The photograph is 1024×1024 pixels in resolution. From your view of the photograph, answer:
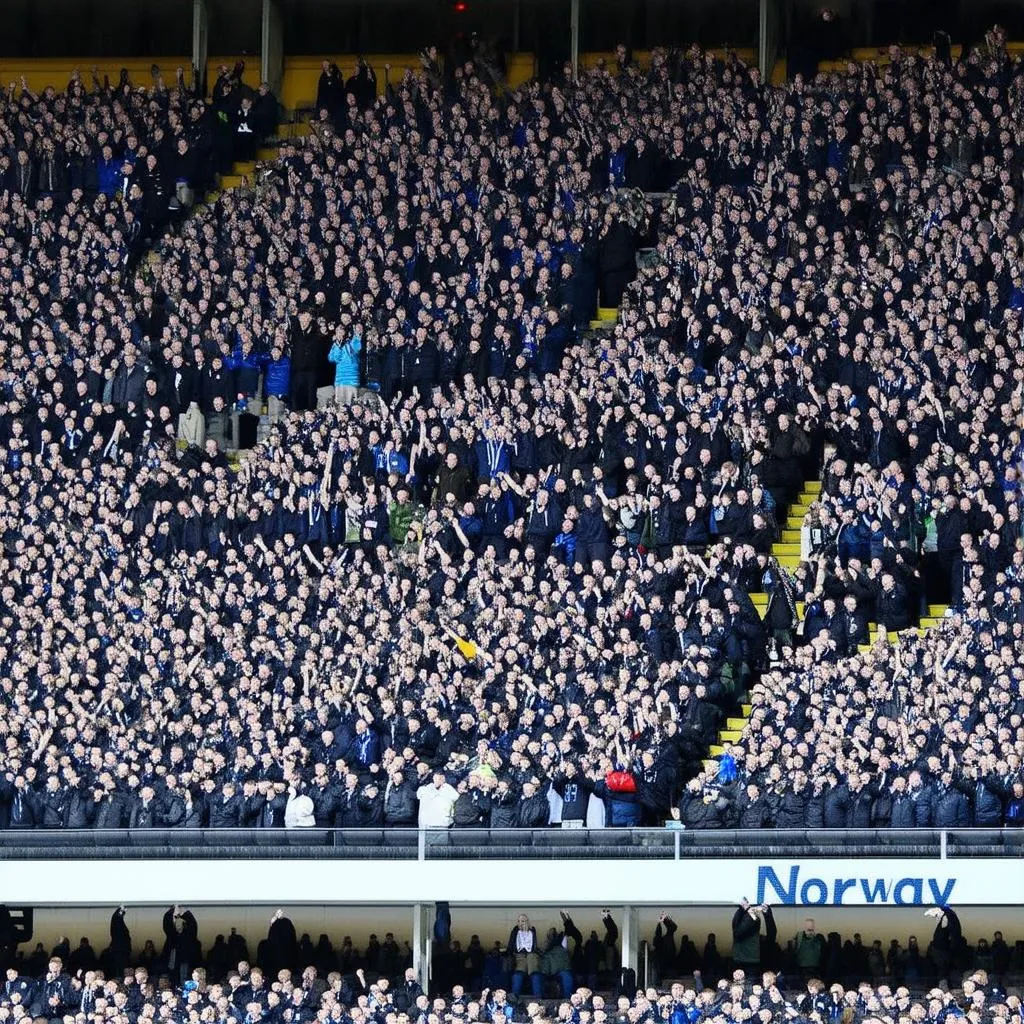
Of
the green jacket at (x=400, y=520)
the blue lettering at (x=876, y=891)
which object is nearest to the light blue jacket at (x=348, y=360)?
the green jacket at (x=400, y=520)

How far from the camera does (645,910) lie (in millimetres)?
37562

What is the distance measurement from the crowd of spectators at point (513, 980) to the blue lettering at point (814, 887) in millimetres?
640

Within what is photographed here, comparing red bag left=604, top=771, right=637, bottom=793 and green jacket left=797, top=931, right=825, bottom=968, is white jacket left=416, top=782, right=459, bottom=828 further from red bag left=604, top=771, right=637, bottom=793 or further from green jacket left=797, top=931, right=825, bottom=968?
green jacket left=797, top=931, right=825, bottom=968

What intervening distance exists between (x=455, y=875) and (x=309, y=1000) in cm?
246

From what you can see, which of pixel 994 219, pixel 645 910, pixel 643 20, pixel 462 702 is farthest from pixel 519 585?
pixel 643 20

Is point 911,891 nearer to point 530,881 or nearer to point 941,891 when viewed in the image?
point 941,891

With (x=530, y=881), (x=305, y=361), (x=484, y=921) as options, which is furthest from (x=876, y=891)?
(x=305, y=361)

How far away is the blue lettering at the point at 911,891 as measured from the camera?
1358 inches

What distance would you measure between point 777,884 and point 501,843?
3.45 m

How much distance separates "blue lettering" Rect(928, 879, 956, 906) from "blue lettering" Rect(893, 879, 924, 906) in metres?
0.13

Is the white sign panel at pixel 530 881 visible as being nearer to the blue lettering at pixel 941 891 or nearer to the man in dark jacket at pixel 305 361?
the blue lettering at pixel 941 891

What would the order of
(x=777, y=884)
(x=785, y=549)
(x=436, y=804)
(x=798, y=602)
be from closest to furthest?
(x=777, y=884)
(x=436, y=804)
(x=798, y=602)
(x=785, y=549)

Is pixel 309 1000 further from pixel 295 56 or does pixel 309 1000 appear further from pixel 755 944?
pixel 295 56

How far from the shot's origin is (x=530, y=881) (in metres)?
35.4
